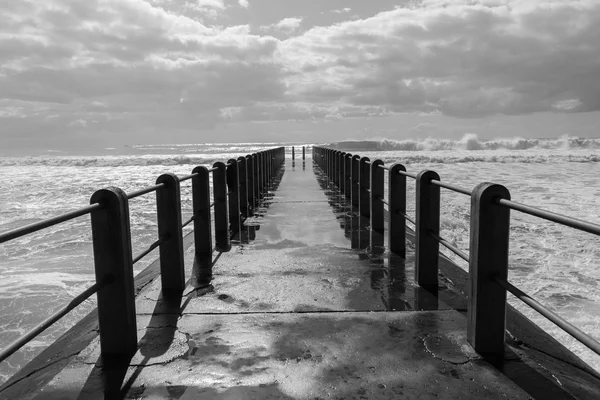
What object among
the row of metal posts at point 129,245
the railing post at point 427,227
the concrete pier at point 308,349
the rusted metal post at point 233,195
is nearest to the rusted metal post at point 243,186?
the rusted metal post at point 233,195

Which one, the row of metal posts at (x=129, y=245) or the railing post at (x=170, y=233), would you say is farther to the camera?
the railing post at (x=170, y=233)

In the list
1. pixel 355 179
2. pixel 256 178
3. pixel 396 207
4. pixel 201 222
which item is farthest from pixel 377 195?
pixel 256 178

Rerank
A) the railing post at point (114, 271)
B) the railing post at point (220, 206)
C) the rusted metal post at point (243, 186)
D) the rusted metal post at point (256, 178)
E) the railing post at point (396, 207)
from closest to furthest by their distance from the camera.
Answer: the railing post at point (114, 271) → the railing post at point (396, 207) → the railing post at point (220, 206) → the rusted metal post at point (243, 186) → the rusted metal post at point (256, 178)

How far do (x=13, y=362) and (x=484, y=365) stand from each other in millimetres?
5549

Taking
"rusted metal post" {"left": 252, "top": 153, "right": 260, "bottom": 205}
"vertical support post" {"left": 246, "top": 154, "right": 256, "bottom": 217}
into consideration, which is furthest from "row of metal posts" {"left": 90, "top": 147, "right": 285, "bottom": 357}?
"rusted metal post" {"left": 252, "top": 153, "right": 260, "bottom": 205}

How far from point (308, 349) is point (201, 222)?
3234mm

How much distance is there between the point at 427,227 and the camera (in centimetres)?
469

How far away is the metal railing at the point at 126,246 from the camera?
2.89 meters

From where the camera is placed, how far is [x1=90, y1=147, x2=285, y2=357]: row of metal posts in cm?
314

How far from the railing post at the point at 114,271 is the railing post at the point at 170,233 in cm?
118

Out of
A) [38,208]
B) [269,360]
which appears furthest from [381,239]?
[38,208]

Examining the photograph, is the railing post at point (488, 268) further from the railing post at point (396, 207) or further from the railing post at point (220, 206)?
the railing post at point (220, 206)

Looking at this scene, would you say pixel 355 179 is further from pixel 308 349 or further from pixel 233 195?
pixel 308 349

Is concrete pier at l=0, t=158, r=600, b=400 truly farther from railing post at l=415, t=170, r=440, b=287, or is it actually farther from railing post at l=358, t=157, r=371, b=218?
railing post at l=358, t=157, r=371, b=218
